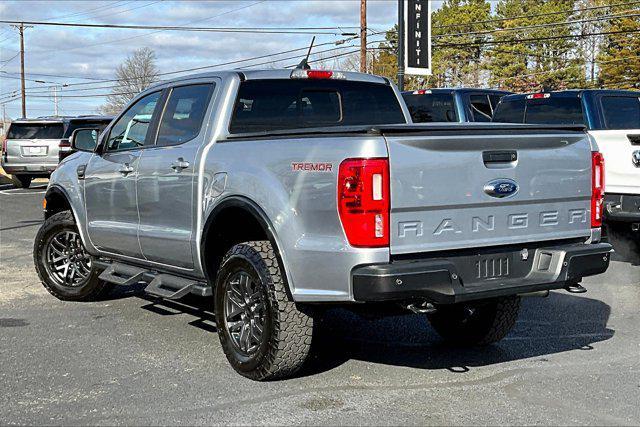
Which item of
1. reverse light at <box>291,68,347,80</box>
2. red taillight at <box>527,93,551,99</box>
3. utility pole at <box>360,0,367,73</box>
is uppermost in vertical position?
utility pole at <box>360,0,367,73</box>

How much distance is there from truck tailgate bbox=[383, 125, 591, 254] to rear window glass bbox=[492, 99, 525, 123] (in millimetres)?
6305

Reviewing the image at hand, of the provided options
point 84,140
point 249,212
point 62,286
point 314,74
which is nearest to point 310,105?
point 314,74

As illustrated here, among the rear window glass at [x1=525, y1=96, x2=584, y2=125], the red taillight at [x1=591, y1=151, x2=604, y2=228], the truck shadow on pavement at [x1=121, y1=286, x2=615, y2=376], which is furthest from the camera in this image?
the rear window glass at [x1=525, y1=96, x2=584, y2=125]

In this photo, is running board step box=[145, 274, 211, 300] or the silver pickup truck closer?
the silver pickup truck

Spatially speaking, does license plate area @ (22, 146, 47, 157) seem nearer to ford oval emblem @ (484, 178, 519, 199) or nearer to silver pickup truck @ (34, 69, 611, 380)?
silver pickup truck @ (34, 69, 611, 380)

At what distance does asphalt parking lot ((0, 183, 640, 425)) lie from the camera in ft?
14.5

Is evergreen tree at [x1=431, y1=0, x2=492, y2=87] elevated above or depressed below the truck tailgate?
above

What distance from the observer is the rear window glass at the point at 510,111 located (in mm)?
11289

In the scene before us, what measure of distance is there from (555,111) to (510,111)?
84cm

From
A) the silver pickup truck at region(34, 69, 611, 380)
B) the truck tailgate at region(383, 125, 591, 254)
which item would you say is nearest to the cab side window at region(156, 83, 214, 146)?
the silver pickup truck at region(34, 69, 611, 380)

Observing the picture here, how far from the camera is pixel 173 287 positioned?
19.3 feet

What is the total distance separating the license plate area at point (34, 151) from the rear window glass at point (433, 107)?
37.1 ft

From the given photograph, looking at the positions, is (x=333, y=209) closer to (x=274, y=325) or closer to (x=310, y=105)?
(x=274, y=325)

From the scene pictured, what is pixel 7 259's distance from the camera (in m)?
10.1
